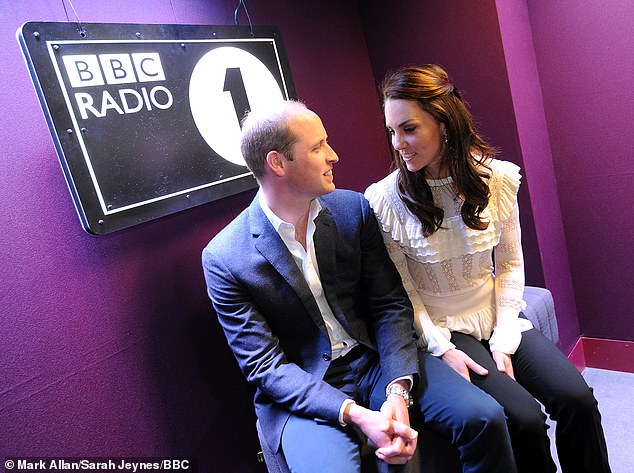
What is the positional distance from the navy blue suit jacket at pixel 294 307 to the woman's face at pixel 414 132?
0.27 metres

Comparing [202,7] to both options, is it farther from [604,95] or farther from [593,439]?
[593,439]

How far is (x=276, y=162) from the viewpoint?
64.9 inches

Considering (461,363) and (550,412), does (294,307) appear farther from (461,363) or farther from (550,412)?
(550,412)

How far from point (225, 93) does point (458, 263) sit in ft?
3.63

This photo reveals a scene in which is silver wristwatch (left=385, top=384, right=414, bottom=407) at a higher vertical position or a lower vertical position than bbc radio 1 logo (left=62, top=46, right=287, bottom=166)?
lower

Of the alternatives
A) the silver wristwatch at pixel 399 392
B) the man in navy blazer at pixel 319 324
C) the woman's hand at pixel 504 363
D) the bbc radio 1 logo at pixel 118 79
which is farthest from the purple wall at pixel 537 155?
the bbc radio 1 logo at pixel 118 79

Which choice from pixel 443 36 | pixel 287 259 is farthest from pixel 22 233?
pixel 443 36

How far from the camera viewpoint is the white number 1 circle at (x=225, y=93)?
183cm

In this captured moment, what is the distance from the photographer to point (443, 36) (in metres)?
2.43

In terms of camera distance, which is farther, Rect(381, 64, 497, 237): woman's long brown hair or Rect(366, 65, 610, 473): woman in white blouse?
Rect(381, 64, 497, 237): woman's long brown hair

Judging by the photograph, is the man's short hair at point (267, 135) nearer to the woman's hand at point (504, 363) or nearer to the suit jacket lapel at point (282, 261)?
the suit jacket lapel at point (282, 261)

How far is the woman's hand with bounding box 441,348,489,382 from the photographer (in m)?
1.65

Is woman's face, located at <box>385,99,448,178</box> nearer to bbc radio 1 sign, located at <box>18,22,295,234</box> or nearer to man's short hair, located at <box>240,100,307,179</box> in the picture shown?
man's short hair, located at <box>240,100,307,179</box>

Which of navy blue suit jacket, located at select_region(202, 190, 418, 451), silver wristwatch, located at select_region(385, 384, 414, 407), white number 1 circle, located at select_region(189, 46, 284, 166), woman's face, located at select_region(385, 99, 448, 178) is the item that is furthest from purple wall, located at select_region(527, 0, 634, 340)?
silver wristwatch, located at select_region(385, 384, 414, 407)
